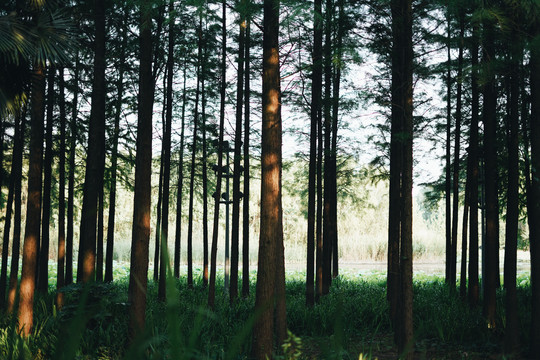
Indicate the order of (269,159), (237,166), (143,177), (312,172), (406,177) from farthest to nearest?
(237,166)
(312,172)
(143,177)
(406,177)
(269,159)

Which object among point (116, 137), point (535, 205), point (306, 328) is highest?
point (116, 137)

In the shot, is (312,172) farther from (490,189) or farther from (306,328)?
(490,189)

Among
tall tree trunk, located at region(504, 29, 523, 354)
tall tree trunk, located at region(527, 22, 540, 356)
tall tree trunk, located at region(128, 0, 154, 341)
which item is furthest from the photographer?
tall tree trunk, located at region(504, 29, 523, 354)

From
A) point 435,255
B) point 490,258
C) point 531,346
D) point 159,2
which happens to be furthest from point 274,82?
Answer: point 435,255

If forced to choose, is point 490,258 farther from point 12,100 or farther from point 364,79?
point 12,100

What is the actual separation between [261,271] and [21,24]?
604 cm

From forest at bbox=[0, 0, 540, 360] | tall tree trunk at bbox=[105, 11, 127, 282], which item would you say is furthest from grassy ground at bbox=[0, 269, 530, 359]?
tall tree trunk at bbox=[105, 11, 127, 282]

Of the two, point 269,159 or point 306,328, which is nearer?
point 269,159

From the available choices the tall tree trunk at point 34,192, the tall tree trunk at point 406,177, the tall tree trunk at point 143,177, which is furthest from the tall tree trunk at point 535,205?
the tall tree trunk at point 34,192

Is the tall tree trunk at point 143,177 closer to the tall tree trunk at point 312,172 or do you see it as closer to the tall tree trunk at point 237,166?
the tall tree trunk at point 312,172

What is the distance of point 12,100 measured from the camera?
8.80m

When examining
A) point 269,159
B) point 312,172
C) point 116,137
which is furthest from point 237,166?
point 269,159

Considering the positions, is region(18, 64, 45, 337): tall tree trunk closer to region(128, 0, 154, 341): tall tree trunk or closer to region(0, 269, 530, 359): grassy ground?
region(0, 269, 530, 359): grassy ground

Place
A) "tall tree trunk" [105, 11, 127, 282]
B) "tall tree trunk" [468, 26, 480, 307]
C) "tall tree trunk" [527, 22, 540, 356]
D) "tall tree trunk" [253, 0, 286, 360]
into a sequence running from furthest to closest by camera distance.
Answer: "tall tree trunk" [105, 11, 127, 282] → "tall tree trunk" [468, 26, 480, 307] → "tall tree trunk" [527, 22, 540, 356] → "tall tree trunk" [253, 0, 286, 360]
